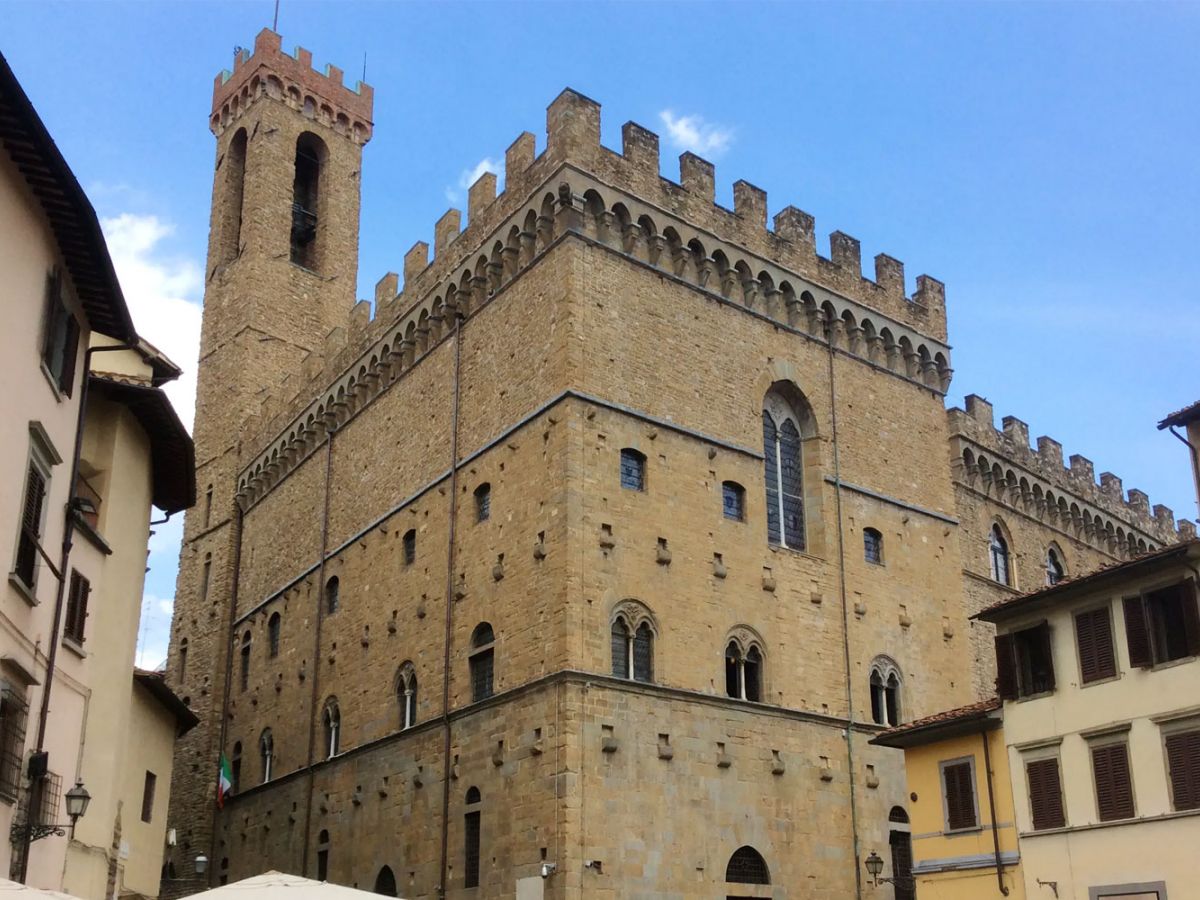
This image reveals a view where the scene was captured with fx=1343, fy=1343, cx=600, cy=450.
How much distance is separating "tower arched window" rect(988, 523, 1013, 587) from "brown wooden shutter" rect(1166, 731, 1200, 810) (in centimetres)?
1430

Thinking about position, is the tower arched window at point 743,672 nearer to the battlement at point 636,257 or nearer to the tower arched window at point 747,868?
the tower arched window at point 747,868

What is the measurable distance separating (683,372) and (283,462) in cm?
1353

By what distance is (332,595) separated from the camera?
30.3 m

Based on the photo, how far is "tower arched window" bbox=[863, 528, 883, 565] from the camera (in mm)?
26750

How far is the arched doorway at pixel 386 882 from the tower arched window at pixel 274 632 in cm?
897

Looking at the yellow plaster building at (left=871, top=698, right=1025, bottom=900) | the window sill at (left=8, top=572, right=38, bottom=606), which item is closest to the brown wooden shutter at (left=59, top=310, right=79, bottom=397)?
the window sill at (left=8, top=572, right=38, bottom=606)

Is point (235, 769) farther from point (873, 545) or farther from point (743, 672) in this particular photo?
point (873, 545)

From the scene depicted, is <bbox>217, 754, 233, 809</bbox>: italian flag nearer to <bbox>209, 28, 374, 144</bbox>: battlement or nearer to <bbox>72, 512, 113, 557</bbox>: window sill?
<bbox>72, 512, 113, 557</bbox>: window sill

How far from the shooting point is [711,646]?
76.4ft

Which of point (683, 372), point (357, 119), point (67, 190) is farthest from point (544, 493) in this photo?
point (357, 119)

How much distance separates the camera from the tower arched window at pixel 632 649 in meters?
22.1

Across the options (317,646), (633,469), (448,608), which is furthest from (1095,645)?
(317,646)

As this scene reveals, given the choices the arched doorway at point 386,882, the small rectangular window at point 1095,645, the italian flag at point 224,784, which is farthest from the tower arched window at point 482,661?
the italian flag at point 224,784

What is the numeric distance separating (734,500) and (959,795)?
7019 millimetres
